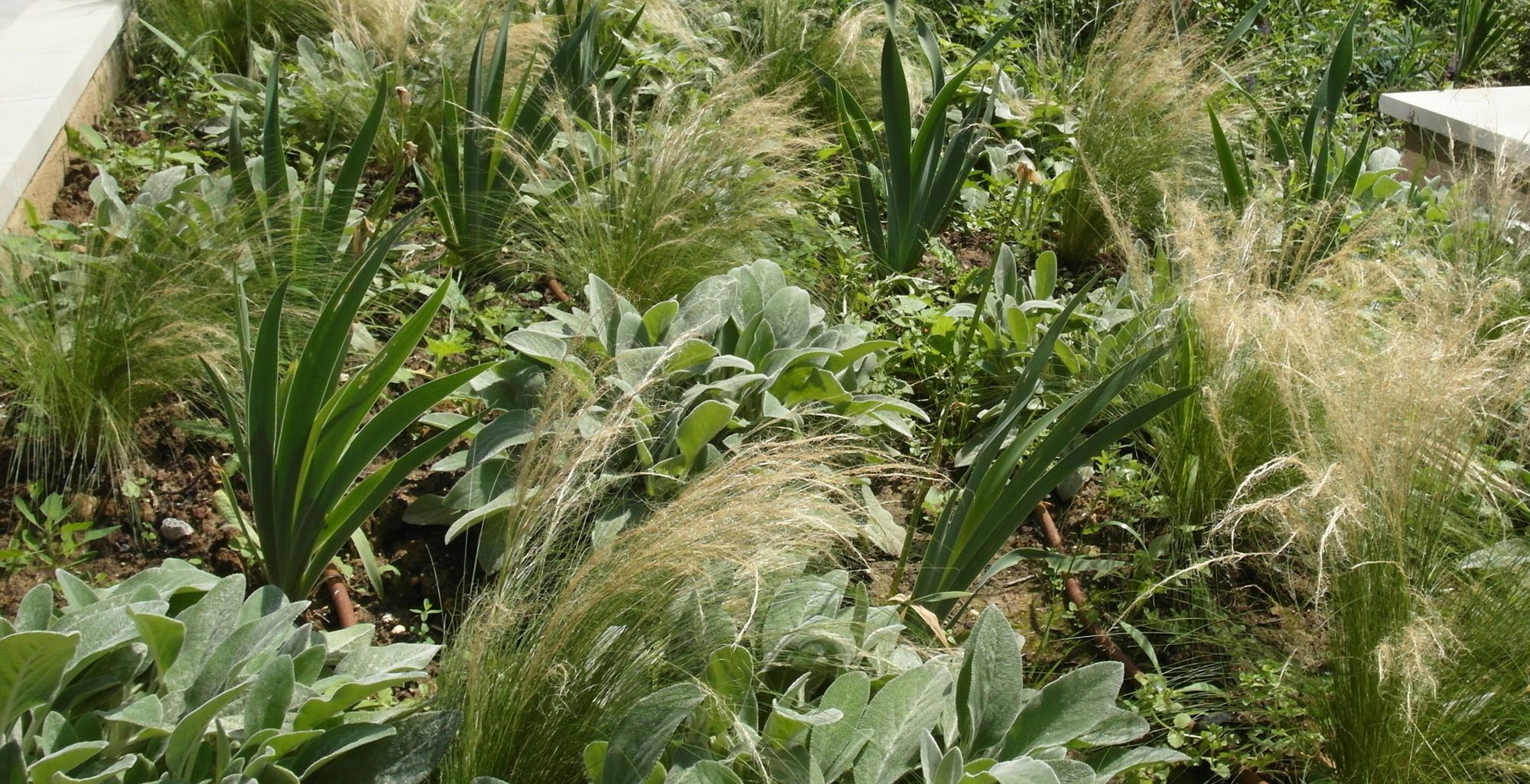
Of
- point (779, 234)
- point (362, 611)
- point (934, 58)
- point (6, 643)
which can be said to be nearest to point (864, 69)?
point (934, 58)

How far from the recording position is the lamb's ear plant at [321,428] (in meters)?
Result: 1.93

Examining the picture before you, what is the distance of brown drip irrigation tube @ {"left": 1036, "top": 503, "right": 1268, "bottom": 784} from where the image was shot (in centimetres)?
212

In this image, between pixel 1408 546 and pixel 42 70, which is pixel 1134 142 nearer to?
pixel 1408 546

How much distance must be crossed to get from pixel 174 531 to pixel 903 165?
6.27ft

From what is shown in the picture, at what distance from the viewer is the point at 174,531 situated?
235cm

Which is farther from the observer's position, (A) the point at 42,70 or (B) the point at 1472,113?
(B) the point at 1472,113

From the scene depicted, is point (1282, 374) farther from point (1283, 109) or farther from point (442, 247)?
point (1283, 109)

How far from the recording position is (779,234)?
324cm

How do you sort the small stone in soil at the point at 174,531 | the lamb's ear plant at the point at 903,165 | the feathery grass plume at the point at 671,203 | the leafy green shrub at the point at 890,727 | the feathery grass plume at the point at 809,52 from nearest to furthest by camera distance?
the leafy green shrub at the point at 890,727 → the small stone in soil at the point at 174,531 → the feathery grass plume at the point at 671,203 → the lamb's ear plant at the point at 903,165 → the feathery grass plume at the point at 809,52

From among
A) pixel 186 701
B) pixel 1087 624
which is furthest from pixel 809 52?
pixel 186 701

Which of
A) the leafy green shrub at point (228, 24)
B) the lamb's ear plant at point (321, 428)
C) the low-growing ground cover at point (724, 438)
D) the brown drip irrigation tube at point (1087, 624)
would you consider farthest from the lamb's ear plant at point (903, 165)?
the leafy green shrub at point (228, 24)

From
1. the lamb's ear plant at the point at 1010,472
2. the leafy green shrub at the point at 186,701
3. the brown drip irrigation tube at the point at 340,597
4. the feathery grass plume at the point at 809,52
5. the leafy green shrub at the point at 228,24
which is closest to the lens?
the leafy green shrub at the point at 186,701

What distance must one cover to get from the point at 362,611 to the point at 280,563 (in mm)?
274

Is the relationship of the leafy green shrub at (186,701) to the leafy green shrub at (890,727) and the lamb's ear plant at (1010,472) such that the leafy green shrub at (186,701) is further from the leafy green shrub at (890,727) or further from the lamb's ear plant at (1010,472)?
the lamb's ear plant at (1010,472)
